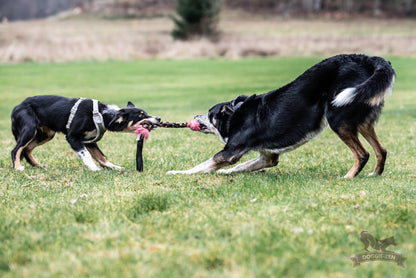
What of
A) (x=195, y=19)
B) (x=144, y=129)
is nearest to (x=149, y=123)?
(x=144, y=129)

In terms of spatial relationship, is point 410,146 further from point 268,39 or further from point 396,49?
point 268,39

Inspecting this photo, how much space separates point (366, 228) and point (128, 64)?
29.3 metres

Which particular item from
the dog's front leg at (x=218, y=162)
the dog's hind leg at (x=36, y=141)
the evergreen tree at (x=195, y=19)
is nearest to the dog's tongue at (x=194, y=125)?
the dog's front leg at (x=218, y=162)

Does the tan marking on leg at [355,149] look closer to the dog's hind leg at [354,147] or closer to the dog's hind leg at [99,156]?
the dog's hind leg at [354,147]

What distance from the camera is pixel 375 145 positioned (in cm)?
529

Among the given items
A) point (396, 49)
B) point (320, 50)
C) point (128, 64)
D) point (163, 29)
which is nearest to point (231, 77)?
point (128, 64)

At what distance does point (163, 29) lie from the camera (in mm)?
56188

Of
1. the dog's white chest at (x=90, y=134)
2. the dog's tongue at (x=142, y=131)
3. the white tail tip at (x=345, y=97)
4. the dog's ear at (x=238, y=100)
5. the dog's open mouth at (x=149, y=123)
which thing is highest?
the white tail tip at (x=345, y=97)

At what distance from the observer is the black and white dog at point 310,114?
194 inches

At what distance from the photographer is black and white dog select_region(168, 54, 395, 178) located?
4938mm

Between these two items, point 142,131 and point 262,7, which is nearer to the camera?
point 142,131

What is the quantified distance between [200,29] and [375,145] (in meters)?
42.3

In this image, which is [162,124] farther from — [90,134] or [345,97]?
[345,97]

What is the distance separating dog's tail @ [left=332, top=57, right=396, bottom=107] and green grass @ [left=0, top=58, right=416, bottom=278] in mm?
877
